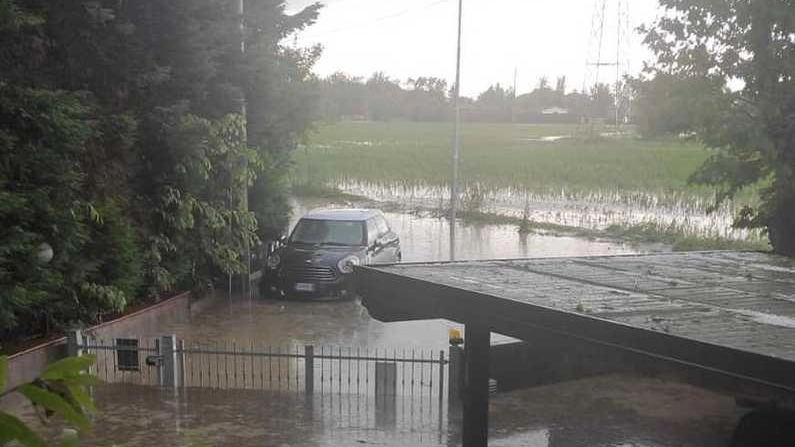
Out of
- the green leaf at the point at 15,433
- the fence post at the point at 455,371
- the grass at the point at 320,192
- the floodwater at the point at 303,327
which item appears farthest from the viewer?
the grass at the point at 320,192

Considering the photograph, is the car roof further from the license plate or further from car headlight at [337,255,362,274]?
the license plate

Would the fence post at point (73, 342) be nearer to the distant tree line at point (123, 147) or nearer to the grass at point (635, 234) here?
the distant tree line at point (123, 147)

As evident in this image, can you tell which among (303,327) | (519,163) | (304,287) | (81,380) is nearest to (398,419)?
(303,327)

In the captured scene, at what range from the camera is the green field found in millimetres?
42844

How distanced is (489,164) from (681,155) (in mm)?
15025

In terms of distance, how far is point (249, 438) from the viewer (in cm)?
966

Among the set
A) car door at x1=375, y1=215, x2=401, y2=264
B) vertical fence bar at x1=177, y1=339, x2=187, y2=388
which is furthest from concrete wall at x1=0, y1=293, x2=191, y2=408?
car door at x1=375, y1=215, x2=401, y2=264

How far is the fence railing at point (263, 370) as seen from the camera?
1096 centimetres

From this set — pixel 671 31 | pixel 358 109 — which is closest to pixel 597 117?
pixel 358 109

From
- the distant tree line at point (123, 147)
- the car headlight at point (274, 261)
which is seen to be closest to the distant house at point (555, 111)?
the distant tree line at point (123, 147)

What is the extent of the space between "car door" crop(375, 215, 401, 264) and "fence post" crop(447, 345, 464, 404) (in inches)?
318

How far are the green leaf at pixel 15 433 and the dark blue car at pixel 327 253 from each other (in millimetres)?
15769

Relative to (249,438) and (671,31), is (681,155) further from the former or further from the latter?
(249,438)

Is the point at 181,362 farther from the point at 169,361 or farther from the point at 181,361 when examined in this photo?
the point at 169,361
